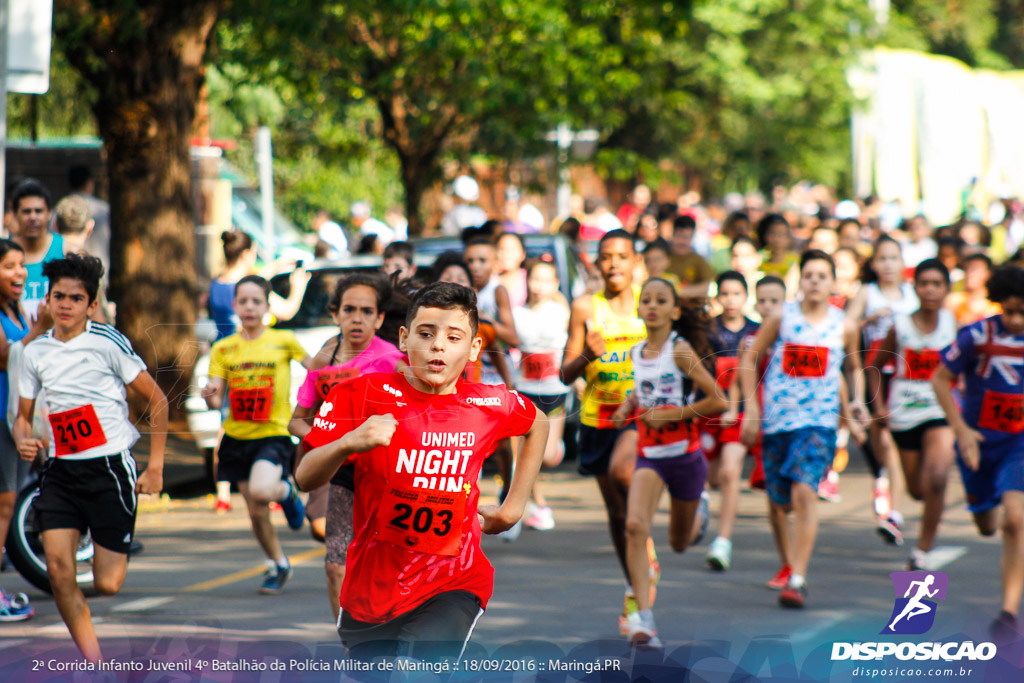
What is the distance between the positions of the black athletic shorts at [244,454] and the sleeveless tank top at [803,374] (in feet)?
8.90

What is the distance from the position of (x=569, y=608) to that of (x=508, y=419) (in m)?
3.15

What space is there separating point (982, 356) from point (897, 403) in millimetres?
1546

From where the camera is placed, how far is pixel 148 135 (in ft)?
40.9

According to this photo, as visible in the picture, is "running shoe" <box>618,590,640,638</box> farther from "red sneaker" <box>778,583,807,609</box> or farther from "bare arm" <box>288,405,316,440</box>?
"bare arm" <box>288,405,316,440</box>

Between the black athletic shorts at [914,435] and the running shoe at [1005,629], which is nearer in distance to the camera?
the running shoe at [1005,629]

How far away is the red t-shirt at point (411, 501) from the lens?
404 centimetres

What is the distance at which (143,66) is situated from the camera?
1233 cm

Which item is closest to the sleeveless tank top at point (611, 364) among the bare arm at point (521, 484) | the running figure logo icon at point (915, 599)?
the running figure logo icon at point (915, 599)

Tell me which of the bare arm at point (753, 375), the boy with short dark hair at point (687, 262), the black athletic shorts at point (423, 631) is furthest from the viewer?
the boy with short dark hair at point (687, 262)

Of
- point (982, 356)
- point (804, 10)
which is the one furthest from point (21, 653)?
point (804, 10)

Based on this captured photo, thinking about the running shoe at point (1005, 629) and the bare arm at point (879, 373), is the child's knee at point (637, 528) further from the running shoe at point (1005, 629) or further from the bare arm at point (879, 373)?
the bare arm at point (879, 373)

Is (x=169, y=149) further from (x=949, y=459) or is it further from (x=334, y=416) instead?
(x=334, y=416)

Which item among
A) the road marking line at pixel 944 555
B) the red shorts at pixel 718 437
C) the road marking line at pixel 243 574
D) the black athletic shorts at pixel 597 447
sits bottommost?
the road marking line at pixel 944 555

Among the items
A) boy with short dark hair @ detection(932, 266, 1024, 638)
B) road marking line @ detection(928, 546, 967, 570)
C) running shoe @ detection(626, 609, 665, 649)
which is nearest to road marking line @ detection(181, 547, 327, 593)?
running shoe @ detection(626, 609, 665, 649)
